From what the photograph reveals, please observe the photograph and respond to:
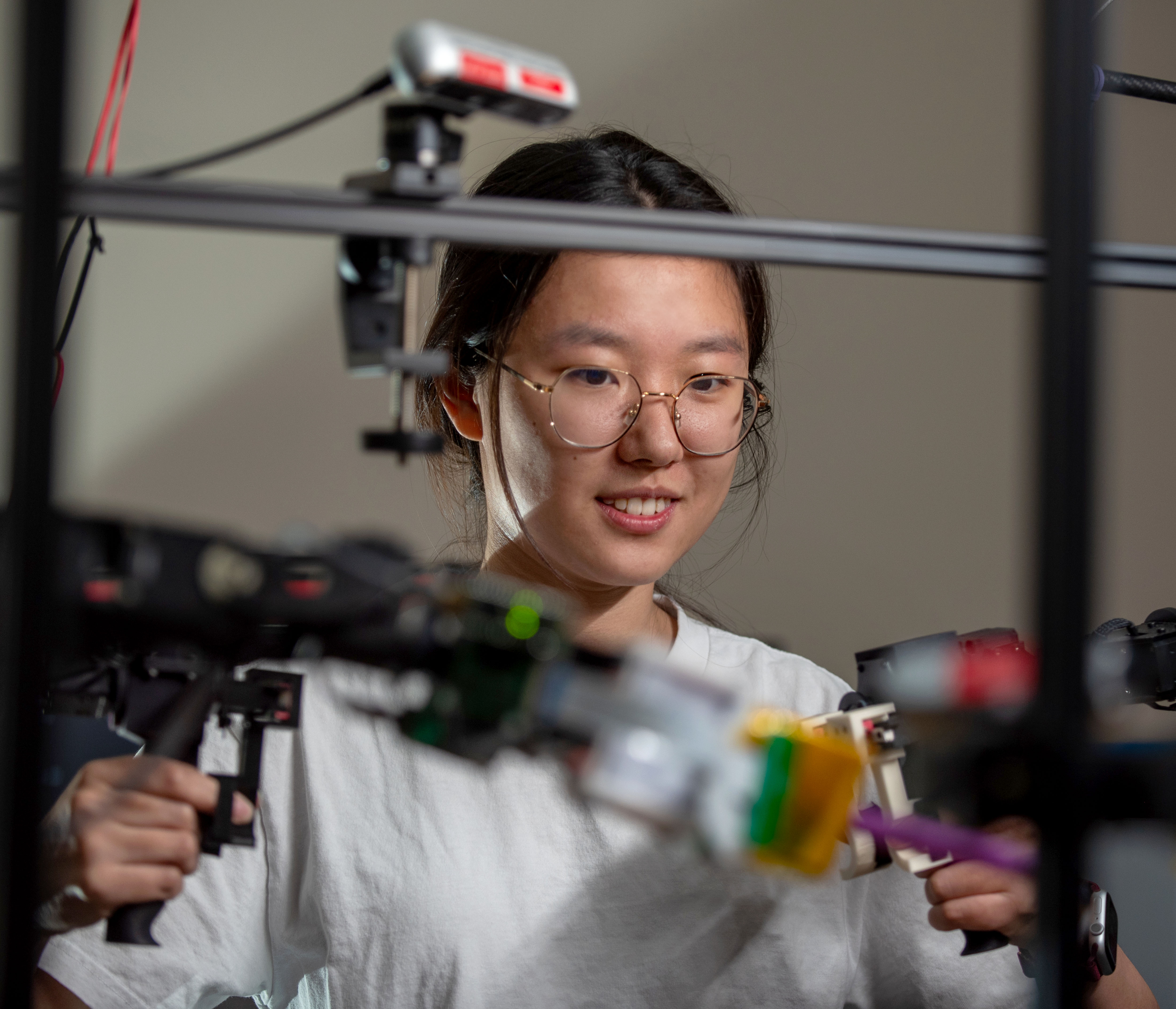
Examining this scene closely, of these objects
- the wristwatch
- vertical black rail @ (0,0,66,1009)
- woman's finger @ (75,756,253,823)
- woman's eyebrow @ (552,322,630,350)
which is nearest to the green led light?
vertical black rail @ (0,0,66,1009)

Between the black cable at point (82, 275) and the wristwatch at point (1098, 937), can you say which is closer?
the black cable at point (82, 275)

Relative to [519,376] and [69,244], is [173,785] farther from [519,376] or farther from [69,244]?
[519,376]

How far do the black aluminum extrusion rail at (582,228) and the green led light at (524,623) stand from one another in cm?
16

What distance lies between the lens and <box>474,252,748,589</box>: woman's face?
950mm

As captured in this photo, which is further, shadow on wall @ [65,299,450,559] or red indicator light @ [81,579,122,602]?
shadow on wall @ [65,299,450,559]

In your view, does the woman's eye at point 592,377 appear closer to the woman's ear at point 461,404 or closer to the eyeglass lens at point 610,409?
the eyeglass lens at point 610,409

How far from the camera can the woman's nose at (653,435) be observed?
0.94 m

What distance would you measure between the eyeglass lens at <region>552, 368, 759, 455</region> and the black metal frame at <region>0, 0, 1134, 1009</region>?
1.47ft

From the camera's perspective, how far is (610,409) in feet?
3.09

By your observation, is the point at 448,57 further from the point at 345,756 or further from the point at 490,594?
the point at 345,756

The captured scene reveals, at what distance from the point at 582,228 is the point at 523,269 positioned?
0.57 m

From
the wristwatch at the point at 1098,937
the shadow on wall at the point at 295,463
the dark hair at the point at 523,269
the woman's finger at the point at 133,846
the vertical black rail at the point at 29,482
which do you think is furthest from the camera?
the shadow on wall at the point at 295,463

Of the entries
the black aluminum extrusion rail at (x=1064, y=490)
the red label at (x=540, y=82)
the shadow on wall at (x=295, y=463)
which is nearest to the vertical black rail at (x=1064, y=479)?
the black aluminum extrusion rail at (x=1064, y=490)

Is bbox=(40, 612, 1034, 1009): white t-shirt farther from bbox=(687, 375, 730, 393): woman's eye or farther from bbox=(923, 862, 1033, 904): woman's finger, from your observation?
bbox=(687, 375, 730, 393): woman's eye
